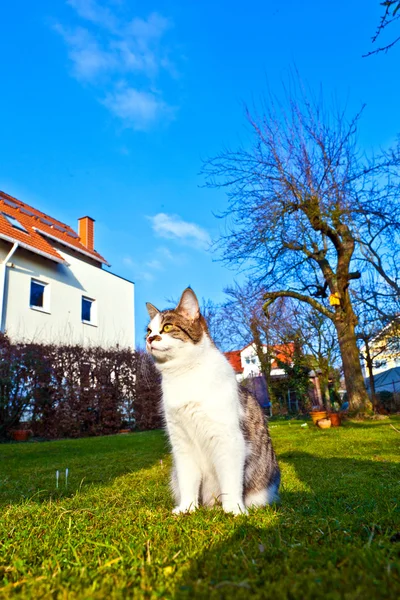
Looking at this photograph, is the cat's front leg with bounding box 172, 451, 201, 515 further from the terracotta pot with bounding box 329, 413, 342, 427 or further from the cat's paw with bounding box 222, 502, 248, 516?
the terracotta pot with bounding box 329, 413, 342, 427

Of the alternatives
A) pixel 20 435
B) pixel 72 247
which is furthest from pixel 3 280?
pixel 20 435

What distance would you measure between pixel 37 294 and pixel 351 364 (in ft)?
40.7

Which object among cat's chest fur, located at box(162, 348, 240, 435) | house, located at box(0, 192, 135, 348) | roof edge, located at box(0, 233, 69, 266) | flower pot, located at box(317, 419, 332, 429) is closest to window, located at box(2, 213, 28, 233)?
house, located at box(0, 192, 135, 348)

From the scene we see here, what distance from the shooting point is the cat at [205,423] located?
2572mm

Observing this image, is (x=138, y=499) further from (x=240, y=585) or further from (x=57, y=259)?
(x=57, y=259)

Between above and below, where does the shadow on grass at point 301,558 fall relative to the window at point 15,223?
below

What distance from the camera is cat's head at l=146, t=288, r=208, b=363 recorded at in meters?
2.89

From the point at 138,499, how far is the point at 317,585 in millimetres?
2517

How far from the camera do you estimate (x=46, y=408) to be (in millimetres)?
11617

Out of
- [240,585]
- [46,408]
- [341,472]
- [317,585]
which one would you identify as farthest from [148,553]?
[46,408]

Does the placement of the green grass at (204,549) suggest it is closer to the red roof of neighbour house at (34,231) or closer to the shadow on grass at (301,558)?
the shadow on grass at (301,558)

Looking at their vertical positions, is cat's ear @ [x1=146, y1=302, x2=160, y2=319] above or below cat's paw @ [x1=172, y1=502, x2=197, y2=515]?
above

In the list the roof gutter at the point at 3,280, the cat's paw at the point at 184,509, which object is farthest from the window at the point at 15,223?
the cat's paw at the point at 184,509

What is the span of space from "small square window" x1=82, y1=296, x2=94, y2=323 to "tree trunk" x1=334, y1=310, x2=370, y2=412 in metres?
11.8
